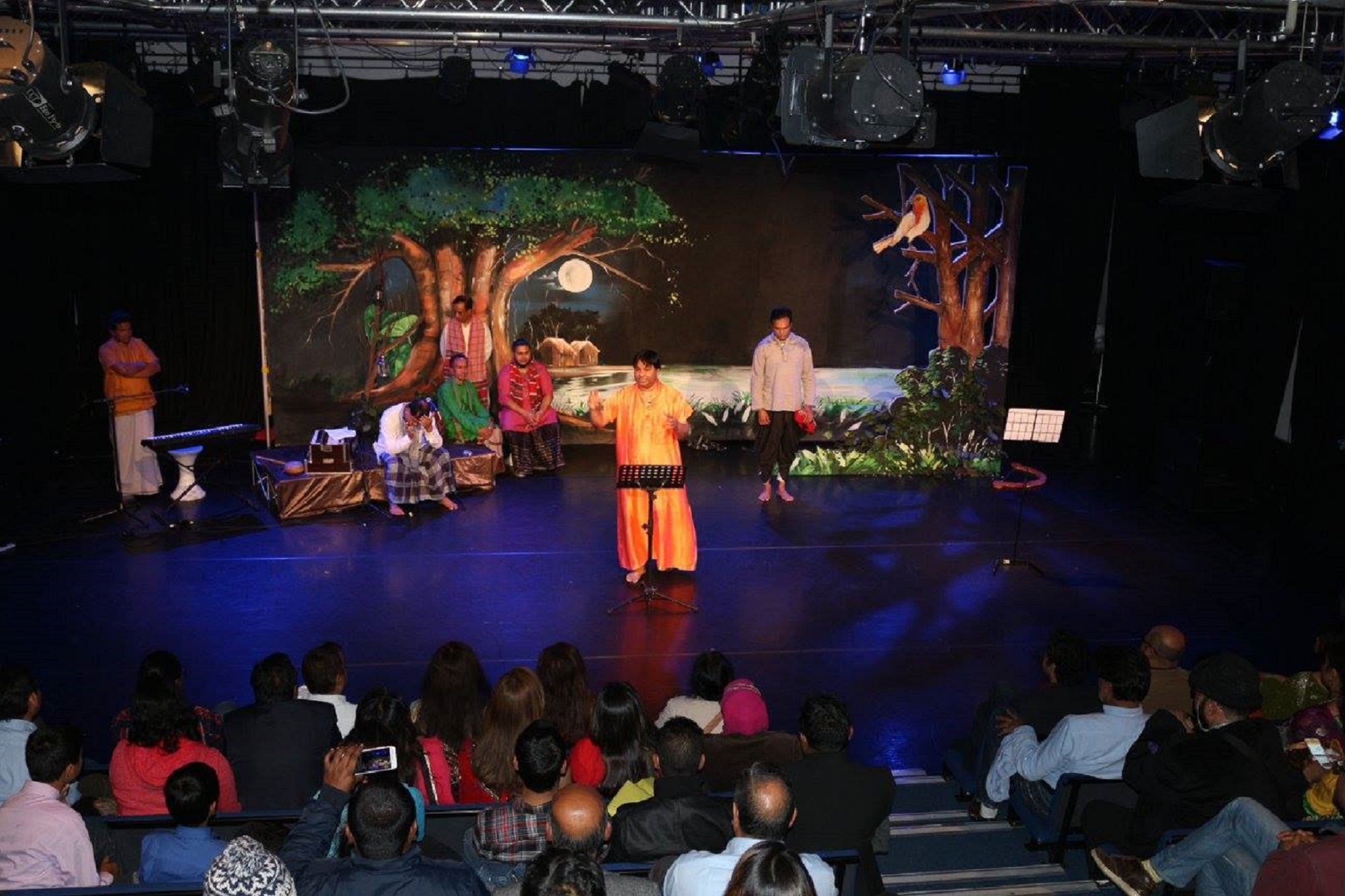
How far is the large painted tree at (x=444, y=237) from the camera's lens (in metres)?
12.0

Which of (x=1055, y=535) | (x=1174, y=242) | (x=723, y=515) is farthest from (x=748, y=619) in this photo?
(x=1174, y=242)

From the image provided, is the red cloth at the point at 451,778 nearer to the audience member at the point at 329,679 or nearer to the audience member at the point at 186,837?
the audience member at the point at 329,679

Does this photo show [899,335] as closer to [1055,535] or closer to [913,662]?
[1055,535]

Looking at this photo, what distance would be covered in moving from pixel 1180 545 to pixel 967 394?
107 inches

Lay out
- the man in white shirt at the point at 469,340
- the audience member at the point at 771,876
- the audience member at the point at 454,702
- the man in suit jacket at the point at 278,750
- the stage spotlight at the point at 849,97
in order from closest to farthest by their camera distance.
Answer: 1. the audience member at the point at 771,876
2. the man in suit jacket at the point at 278,750
3. the audience member at the point at 454,702
4. the stage spotlight at the point at 849,97
5. the man in white shirt at the point at 469,340

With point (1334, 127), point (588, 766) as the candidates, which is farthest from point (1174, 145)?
point (588, 766)

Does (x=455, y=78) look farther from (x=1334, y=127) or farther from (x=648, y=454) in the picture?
(x=1334, y=127)

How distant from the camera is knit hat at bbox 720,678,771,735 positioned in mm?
5055

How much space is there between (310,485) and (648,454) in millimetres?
→ 2982

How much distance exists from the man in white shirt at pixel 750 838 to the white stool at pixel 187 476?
7.50 m

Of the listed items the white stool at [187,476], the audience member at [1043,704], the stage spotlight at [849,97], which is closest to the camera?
the audience member at [1043,704]

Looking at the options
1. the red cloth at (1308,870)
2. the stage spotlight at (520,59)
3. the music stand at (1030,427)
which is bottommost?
the red cloth at (1308,870)

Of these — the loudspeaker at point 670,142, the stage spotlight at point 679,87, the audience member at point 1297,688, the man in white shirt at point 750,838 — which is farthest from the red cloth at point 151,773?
the loudspeaker at point 670,142

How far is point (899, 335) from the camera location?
41.9 feet
